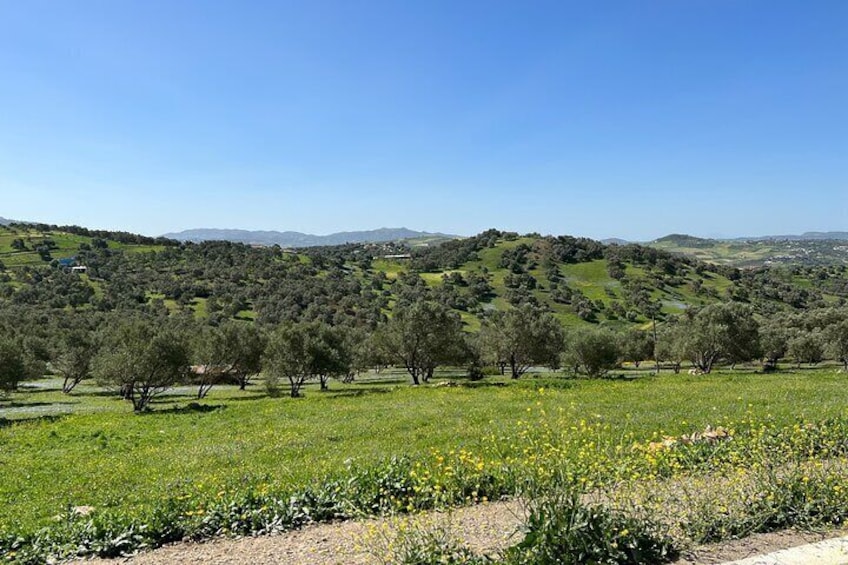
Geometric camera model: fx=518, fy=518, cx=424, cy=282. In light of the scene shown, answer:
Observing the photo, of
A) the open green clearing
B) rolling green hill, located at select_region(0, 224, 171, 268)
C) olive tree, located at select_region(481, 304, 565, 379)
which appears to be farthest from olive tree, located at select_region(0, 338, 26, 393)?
rolling green hill, located at select_region(0, 224, 171, 268)

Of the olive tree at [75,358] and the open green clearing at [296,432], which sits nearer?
the open green clearing at [296,432]

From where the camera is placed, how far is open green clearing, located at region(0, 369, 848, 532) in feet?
48.6

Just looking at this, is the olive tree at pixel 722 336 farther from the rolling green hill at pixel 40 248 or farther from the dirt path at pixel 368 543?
the rolling green hill at pixel 40 248

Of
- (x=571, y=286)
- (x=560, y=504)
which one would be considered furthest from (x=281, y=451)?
(x=571, y=286)

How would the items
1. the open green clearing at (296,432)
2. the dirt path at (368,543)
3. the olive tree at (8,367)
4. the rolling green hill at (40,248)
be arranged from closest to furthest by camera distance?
the dirt path at (368,543), the open green clearing at (296,432), the olive tree at (8,367), the rolling green hill at (40,248)

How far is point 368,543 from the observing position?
777cm

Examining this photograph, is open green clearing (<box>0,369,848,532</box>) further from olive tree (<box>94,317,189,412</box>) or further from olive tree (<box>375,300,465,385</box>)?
olive tree (<box>375,300,465,385</box>)

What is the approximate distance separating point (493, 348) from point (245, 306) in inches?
3858

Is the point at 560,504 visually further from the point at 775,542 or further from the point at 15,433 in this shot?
the point at 15,433

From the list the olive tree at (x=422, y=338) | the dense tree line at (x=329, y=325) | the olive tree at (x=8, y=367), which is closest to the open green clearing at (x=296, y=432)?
the olive tree at (x=8, y=367)

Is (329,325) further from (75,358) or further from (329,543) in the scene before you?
(329,543)

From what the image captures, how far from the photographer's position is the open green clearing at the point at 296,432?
48.6 ft

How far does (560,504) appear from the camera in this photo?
7.36m

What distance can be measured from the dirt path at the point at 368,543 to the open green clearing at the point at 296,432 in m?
2.02
